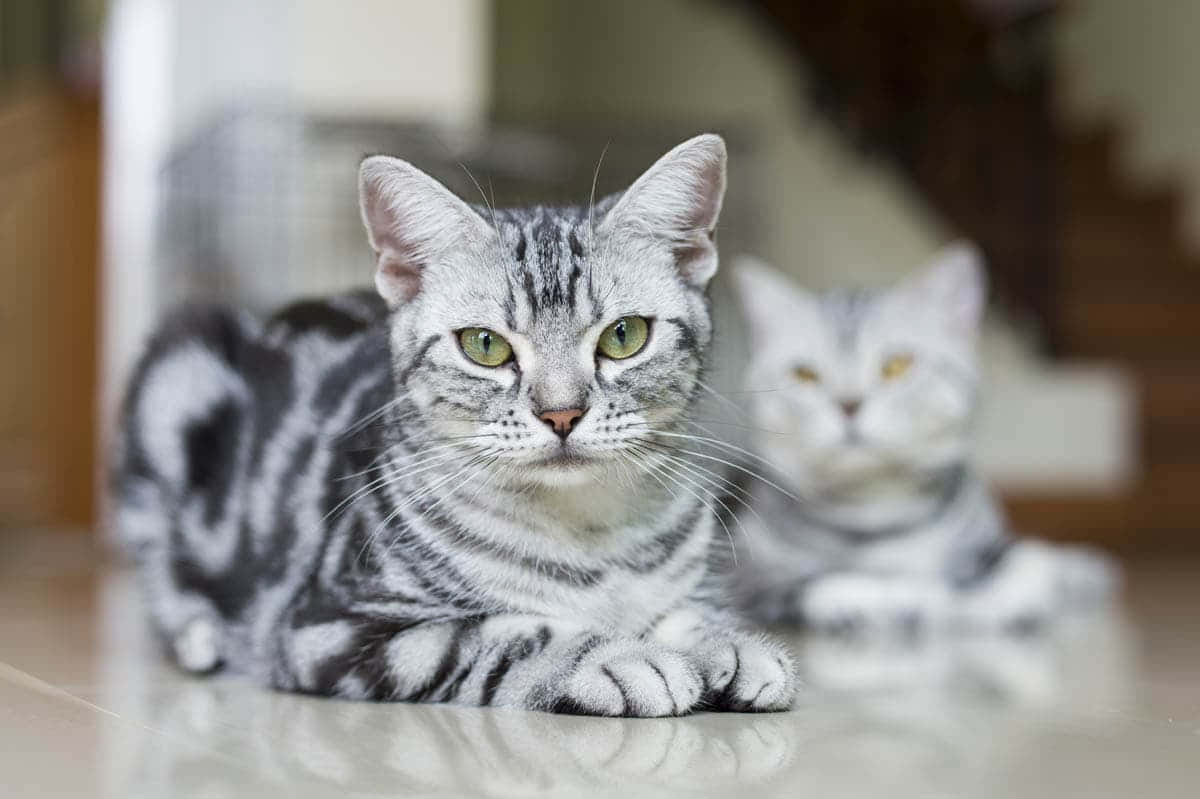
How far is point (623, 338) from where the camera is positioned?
4.57ft

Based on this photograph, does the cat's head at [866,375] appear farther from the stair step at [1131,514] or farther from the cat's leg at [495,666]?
the stair step at [1131,514]

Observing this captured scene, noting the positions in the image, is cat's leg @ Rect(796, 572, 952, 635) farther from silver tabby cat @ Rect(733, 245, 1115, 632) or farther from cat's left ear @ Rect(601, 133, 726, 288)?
cat's left ear @ Rect(601, 133, 726, 288)

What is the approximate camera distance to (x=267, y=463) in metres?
1.82

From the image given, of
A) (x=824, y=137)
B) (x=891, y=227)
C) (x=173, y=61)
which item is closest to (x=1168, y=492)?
(x=891, y=227)

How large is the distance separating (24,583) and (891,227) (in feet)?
10.0

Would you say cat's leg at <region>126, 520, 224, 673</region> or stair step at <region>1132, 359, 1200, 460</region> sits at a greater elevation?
stair step at <region>1132, 359, 1200, 460</region>

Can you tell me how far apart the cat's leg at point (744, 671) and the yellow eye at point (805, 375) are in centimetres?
96

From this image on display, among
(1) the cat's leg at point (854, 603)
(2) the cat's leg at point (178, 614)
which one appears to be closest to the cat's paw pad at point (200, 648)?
(2) the cat's leg at point (178, 614)

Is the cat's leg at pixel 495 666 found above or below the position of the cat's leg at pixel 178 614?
above

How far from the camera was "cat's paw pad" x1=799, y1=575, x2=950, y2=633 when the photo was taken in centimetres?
220

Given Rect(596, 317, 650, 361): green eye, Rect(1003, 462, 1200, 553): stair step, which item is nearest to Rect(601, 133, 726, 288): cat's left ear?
Rect(596, 317, 650, 361): green eye

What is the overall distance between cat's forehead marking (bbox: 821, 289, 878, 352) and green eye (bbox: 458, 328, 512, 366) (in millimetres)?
1089

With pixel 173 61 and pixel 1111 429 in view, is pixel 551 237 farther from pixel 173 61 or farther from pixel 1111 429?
pixel 1111 429

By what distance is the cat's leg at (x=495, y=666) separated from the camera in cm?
130
